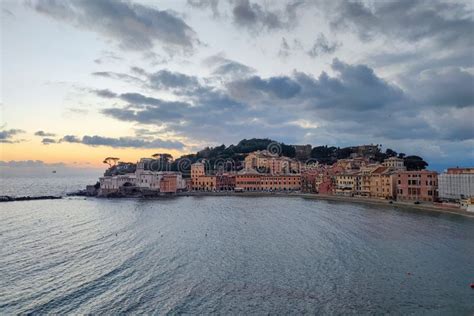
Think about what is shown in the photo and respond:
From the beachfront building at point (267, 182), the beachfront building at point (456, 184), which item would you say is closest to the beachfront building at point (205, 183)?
the beachfront building at point (267, 182)

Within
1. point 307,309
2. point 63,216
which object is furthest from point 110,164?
point 307,309

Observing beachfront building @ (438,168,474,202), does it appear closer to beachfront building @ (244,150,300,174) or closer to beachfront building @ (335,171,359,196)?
beachfront building @ (335,171,359,196)

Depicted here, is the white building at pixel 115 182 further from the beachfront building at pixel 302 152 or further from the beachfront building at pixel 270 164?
the beachfront building at pixel 302 152

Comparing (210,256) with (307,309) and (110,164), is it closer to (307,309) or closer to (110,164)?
(307,309)

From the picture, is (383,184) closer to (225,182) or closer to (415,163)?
(415,163)

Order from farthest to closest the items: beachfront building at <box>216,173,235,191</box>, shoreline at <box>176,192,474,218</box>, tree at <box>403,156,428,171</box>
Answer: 1. beachfront building at <box>216,173,235,191</box>
2. tree at <box>403,156,428,171</box>
3. shoreline at <box>176,192,474,218</box>

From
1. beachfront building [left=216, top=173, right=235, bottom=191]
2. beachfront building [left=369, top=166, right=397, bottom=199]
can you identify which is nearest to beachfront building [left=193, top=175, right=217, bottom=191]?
beachfront building [left=216, top=173, right=235, bottom=191]

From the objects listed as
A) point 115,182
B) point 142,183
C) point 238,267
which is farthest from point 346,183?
point 238,267
